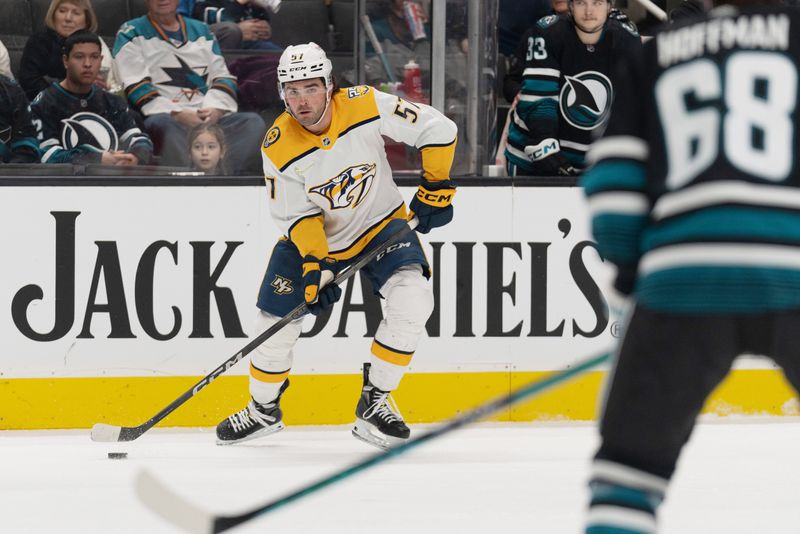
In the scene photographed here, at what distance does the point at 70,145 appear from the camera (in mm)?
4168

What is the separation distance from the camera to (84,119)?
4.21 meters

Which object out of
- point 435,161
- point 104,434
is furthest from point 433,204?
point 104,434

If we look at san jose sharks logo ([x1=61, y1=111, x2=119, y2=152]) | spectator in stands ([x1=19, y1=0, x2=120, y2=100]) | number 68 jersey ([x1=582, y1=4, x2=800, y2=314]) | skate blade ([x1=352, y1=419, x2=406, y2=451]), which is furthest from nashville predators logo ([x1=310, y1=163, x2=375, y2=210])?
number 68 jersey ([x1=582, y1=4, x2=800, y2=314])

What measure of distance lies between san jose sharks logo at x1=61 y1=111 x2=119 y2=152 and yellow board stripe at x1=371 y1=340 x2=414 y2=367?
113 centimetres

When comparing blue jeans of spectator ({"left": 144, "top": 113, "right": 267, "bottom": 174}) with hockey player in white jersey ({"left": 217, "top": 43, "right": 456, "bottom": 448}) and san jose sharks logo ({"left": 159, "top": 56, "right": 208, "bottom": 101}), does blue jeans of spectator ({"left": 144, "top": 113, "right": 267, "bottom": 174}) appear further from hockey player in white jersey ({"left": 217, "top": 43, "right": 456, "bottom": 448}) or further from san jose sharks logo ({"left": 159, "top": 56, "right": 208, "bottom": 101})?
hockey player in white jersey ({"left": 217, "top": 43, "right": 456, "bottom": 448})

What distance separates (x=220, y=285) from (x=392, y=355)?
0.66 metres

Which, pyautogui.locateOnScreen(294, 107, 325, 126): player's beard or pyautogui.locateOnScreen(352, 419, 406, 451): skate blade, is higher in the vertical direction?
pyautogui.locateOnScreen(294, 107, 325, 126): player's beard

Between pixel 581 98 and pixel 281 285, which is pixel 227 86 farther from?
pixel 581 98

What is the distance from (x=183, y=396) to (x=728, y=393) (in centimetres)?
172

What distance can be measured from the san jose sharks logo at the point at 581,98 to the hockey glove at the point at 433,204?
789mm

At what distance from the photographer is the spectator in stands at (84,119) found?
4.14m

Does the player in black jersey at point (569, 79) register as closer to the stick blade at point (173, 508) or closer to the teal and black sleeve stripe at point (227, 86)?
the teal and black sleeve stripe at point (227, 86)

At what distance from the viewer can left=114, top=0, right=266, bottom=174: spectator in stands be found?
4.21 m

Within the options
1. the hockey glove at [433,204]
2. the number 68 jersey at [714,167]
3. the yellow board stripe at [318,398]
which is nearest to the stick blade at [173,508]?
the number 68 jersey at [714,167]
